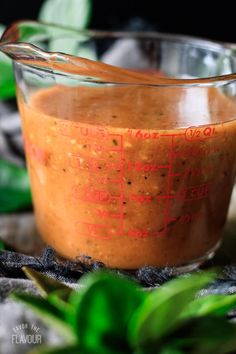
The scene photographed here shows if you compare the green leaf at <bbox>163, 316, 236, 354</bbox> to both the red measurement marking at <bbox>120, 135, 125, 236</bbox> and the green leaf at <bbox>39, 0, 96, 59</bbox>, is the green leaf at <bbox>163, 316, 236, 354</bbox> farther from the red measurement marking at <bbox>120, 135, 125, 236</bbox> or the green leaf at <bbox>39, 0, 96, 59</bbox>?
the green leaf at <bbox>39, 0, 96, 59</bbox>

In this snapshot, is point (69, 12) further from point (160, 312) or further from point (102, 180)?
point (160, 312)

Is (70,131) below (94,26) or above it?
above

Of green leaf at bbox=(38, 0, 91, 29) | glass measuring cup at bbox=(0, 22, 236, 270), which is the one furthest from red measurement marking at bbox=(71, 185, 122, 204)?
green leaf at bbox=(38, 0, 91, 29)

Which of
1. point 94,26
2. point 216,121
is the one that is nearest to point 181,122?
point 216,121

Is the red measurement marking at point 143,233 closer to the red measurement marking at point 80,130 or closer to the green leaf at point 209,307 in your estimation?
the red measurement marking at point 80,130

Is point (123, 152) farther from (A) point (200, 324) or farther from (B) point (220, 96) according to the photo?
(A) point (200, 324)

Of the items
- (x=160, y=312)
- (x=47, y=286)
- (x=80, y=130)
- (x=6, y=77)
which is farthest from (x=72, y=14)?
(x=160, y=312)

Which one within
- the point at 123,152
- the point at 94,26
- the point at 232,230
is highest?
the point at 123,152
